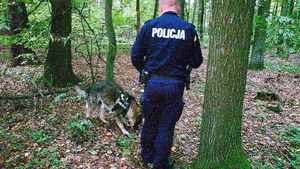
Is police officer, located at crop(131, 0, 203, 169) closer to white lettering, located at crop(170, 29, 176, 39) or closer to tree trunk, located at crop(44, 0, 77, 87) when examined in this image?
white lettering, located at crop(170, 29, 176, 39)

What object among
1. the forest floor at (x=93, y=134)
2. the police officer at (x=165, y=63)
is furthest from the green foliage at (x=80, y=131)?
the police officer at (x=165, y=63)

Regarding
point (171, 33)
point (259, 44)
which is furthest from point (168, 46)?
point (259, 44)

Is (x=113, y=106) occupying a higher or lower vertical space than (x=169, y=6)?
lower

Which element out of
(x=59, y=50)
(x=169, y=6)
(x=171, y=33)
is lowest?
(x=59, y=50)

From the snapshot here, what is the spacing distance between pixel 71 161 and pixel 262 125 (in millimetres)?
4640

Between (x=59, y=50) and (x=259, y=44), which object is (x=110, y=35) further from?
(x=259, y=44)

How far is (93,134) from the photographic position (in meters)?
6.61

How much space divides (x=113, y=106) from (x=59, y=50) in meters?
3.83

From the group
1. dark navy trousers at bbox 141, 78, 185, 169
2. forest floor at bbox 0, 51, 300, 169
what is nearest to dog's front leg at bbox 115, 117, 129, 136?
forest floor at bbox 0, 51, 300, 169

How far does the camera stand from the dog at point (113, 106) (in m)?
6.69

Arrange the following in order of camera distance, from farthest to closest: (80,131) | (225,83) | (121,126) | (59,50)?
(59,50), (121,126), (80,131), (225,83)

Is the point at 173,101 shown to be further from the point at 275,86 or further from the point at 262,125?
the point at 275,86

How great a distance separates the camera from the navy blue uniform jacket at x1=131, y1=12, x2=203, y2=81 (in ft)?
15.7

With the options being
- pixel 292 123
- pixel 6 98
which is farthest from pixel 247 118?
pixel 6 98
